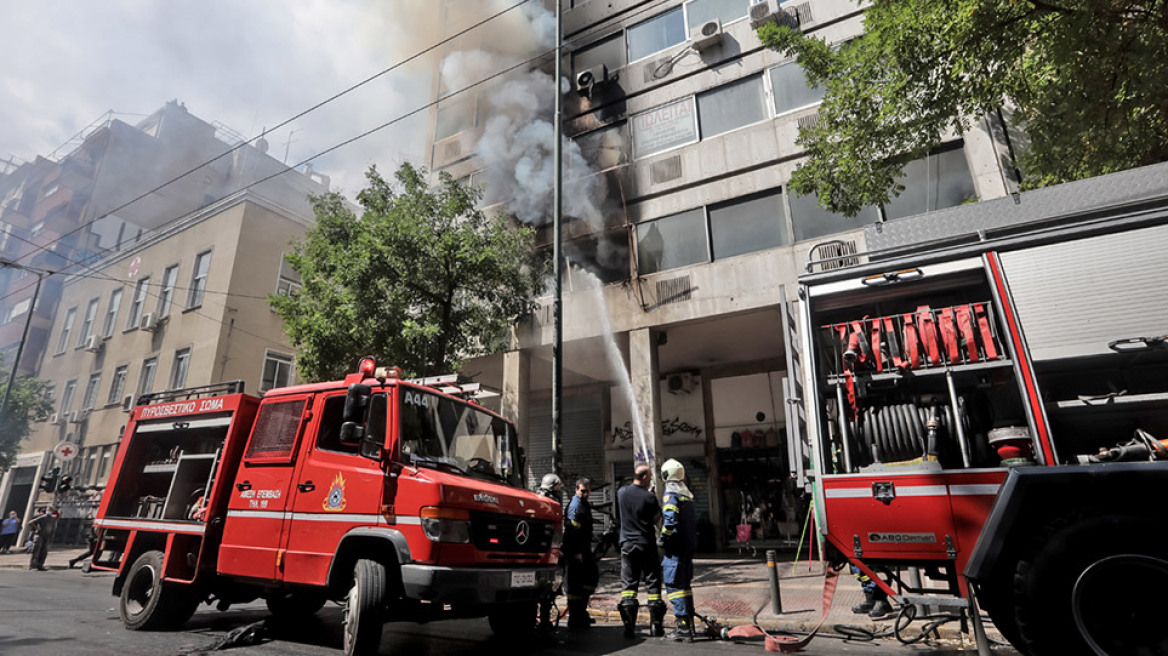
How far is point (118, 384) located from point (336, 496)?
24.9 metres

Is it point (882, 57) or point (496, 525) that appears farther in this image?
point (882, 57)

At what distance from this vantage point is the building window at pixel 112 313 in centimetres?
2533

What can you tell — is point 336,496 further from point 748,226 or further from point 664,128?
point 664,128

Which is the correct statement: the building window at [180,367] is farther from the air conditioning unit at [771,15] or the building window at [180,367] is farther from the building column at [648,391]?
the air conditioning unit at [771,15]

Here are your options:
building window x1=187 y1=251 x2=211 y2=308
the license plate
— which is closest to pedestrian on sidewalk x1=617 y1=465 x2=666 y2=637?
the license plate

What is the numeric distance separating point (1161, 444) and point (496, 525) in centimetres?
453

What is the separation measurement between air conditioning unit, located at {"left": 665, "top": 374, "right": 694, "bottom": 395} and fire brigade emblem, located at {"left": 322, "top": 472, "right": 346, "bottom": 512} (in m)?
12.8

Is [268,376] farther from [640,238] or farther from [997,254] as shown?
[997,254]

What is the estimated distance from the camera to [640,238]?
49.3 ft

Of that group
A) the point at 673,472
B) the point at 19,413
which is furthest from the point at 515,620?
the point at 19,413

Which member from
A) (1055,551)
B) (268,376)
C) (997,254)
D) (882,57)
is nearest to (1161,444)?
(1055,551)

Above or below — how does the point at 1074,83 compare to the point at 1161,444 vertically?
above

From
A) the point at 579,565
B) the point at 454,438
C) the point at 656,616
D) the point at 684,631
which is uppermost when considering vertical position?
the point at 454,438

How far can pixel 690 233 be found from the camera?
14414mm
